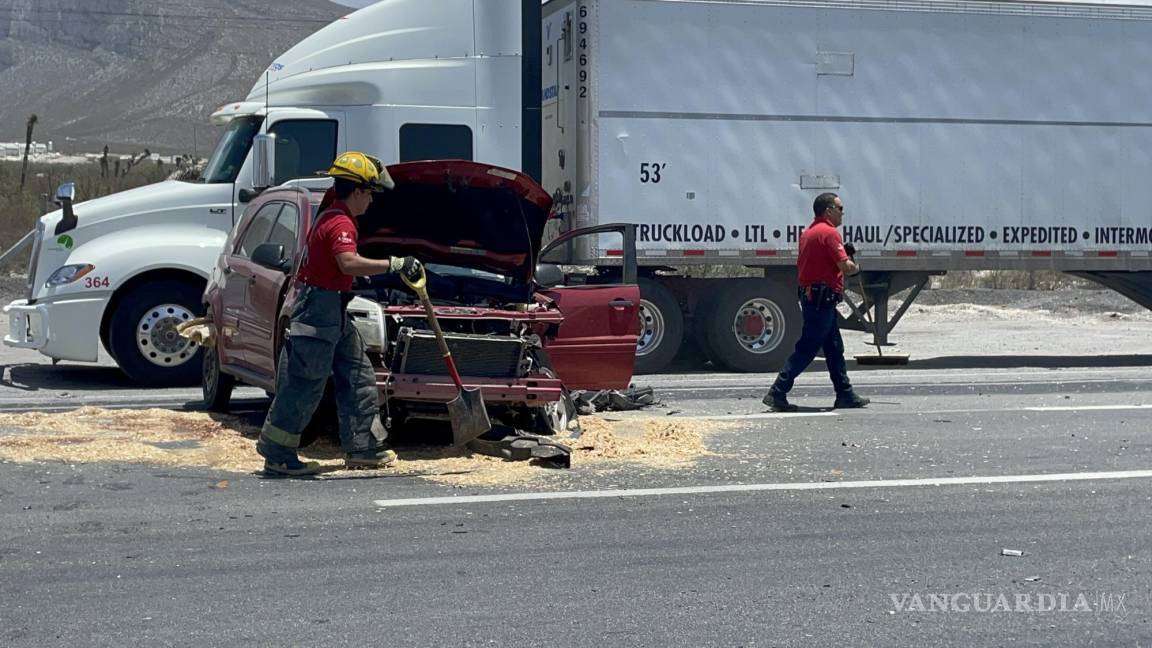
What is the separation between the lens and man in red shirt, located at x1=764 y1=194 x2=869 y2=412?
11422 mm

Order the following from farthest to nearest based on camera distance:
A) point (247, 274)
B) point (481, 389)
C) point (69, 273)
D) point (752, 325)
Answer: point (752, 325)
point (69, 273)
point (247, 274)
point (481, 389)

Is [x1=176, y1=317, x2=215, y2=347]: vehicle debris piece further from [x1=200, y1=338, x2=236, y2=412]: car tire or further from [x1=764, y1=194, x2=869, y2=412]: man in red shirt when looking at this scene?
[x1=764, y1=194, x2=869, y2=412]: man in red shirt

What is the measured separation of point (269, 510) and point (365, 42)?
809 centimetres

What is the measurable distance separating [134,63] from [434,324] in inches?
5012

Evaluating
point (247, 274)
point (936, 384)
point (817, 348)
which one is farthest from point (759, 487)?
point (936, 384)

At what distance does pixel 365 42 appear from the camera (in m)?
14.5

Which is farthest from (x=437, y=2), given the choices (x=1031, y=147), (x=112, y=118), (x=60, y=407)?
(x=112, y=118)

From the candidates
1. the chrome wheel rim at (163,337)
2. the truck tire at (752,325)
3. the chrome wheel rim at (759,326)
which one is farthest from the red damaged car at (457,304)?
the chrome wheel rim at (759,326)

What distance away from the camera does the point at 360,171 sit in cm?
807

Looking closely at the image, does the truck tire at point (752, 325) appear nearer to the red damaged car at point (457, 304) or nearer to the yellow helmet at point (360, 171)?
the red damaged car at point (457, 304)

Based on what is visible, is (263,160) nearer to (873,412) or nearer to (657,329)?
(657,329)

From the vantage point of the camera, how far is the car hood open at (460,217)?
9.12m

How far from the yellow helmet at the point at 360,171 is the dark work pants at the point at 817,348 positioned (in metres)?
4.22

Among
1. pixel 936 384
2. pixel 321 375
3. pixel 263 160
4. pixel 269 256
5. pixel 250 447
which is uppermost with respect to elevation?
pixel 263 160
